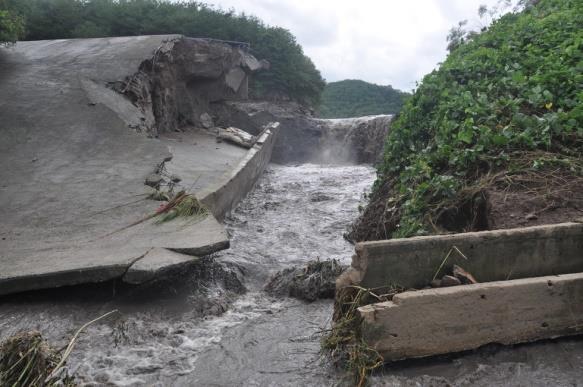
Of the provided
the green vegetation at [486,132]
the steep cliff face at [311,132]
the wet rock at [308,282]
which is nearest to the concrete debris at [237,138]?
the steep cliff face at [311,132]

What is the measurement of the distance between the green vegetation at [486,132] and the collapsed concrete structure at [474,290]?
3.65 feet

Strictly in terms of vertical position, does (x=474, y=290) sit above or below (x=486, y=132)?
below

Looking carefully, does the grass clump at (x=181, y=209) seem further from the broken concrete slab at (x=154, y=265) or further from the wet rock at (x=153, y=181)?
the broken concrete slab at (x=154, y=265)

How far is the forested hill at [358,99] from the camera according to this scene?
117ft

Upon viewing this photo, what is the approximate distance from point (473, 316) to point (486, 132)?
2635 millimetres

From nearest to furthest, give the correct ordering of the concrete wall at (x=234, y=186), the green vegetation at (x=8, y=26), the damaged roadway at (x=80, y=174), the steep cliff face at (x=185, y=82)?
the damaged roadway at (x=80, y=174), the concrete wall at (x=234, y=186), the green vegetation at (x=8, y=26), the steep cliff face at (x=185, y=82)

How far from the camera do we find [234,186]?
28.4 ft

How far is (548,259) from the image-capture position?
381 cm

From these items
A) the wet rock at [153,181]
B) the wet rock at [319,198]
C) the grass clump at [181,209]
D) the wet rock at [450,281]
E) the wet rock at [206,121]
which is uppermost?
the wet rock at [206,121]

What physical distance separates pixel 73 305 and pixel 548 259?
12.7ft

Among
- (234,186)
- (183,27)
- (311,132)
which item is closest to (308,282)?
(234,186)

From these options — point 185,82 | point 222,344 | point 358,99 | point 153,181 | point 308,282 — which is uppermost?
point 358,99

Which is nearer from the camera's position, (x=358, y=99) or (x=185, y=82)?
(x=185, y=82)

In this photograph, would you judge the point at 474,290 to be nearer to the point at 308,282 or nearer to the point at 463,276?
the point at 463,276
